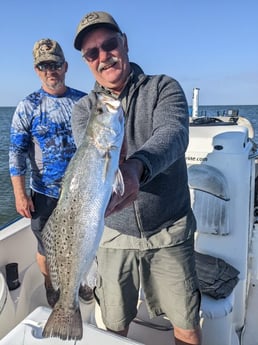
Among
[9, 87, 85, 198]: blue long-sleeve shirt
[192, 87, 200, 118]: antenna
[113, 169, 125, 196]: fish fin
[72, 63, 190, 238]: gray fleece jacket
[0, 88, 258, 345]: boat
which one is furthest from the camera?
[192, 87, 200, 118]: antenna

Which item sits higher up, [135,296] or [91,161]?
[91,161]

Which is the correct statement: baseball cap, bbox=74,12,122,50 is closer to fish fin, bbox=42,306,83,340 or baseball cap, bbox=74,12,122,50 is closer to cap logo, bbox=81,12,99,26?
cap logo, bbox=81,12,99,26

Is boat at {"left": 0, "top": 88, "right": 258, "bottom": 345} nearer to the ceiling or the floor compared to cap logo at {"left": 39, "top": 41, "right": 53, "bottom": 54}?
nearer to the floor

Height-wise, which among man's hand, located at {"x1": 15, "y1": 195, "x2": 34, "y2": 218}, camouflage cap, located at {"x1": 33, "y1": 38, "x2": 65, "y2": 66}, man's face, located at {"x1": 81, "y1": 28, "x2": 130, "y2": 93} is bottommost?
man's hand, located at {"x1": 15, "y1": 195, "x2": 34, "y2": 218}

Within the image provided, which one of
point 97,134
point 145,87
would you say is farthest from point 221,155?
point 97,134

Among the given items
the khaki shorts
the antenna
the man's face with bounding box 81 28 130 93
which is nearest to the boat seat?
the khaki shorts

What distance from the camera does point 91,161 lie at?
150cm

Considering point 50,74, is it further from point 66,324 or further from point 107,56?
point 66,324

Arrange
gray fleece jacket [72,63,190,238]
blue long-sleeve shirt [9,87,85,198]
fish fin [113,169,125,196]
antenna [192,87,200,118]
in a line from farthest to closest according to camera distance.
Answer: antenna [192,87,200,118], blue long-sleeve shirt [9,87,85,198], gray fleece jacket [72,63,190,238], fish fin [113,169,125,196]

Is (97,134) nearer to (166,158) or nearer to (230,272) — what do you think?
(166,158)

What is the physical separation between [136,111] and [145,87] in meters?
0.16

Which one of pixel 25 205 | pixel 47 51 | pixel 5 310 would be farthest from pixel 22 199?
pixel 47 51

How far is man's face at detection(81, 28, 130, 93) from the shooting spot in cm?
219

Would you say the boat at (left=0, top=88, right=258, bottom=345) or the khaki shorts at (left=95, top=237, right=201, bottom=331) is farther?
the boat at (left=0, top=88, right=258, bottom=345)
